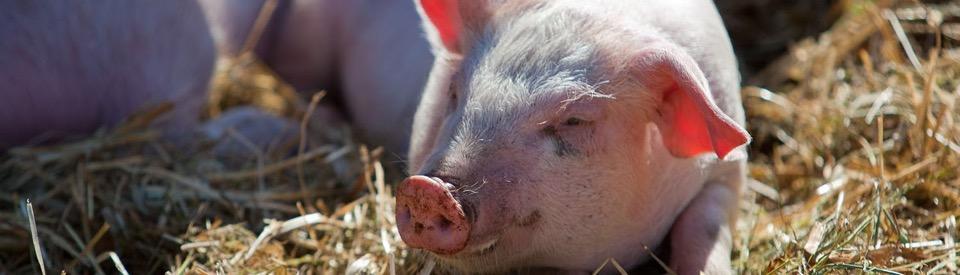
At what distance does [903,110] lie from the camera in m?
2.86

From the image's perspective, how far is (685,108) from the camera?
6.45 ft

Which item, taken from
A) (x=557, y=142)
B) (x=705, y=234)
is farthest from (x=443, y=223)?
(x=705, y=234)

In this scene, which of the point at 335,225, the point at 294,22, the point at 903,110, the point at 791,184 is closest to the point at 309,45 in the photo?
the point at 294,22

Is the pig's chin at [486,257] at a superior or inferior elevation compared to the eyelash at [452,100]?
inferior

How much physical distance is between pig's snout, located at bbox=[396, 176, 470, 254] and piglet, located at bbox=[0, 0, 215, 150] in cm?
143

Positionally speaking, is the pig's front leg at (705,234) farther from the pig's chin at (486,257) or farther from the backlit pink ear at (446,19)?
the backlit pink ear at (446,19)

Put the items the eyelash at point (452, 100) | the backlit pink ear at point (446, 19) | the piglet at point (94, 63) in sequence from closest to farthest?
the eyelash at point (452, 100) → the backlit pink ear at point (446, 19) → the piglet at point (94, 63)

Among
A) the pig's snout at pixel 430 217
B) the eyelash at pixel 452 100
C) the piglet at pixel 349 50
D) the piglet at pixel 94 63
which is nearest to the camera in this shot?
the pig's snout at pixel 430 217

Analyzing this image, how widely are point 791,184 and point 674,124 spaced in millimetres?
1031

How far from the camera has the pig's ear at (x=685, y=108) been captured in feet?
5.96

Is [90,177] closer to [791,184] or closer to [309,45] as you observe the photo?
[309,45]

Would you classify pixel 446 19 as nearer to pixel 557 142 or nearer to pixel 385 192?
pixel 557 142

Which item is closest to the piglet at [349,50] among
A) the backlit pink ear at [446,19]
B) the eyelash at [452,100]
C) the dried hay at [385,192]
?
the dried hay at [385,192]

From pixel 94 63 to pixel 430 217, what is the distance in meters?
1.51
